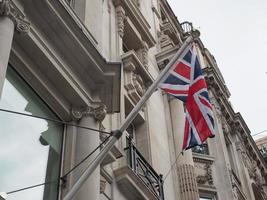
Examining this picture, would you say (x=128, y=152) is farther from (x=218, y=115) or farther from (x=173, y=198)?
(x=218, y=115)

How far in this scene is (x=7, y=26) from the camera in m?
9.38

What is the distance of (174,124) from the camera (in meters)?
20.0

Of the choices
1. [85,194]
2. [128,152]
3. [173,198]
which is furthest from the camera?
[173,198]

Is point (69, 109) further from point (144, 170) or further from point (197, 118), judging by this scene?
point (144, 170)

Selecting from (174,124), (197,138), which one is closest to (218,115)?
(174,124)

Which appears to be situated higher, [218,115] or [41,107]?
[218,115]

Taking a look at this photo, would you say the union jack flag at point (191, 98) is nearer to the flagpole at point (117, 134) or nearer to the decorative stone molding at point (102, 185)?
the flagpole at point (117, 134)

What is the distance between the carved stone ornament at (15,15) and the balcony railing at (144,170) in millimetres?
5571

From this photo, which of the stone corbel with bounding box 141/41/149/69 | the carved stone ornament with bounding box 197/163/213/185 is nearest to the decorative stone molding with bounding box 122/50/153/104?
the stone corbel with bounding box 141/41/149/69

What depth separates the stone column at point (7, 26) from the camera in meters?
8.71

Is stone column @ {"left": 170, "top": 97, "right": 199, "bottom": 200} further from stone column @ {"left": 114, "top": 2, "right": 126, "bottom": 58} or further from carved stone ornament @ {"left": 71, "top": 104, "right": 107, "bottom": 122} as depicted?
carved stone ornament @ {"left": 71, "top": 104, "right": 107, "bottom": 122}

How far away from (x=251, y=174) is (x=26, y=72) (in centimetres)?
2186

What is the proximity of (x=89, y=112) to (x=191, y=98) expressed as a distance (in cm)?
216

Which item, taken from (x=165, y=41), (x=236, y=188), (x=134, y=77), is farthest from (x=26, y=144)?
(x=236, y=188)
